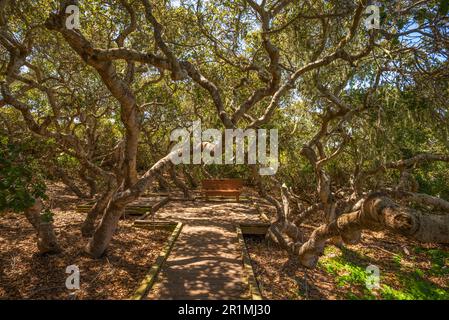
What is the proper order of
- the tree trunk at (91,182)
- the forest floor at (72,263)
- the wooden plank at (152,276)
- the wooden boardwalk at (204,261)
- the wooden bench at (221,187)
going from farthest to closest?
the tree trunk at (91,182) → the wooden bench at (221,187) → the forest floor at (72,263) → the wooden boardwalk at (204,261) → the wooden plank at (152,276)

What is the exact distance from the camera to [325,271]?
23.7 ft

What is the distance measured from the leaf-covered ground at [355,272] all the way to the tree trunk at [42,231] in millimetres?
4756

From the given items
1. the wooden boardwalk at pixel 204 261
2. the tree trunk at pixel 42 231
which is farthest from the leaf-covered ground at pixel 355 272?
the tree trunk at pixel 42 231

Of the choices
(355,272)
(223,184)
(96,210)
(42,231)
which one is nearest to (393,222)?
(355,272)

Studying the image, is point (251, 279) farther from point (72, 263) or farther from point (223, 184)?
point (223, 184)

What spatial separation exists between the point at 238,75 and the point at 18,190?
28.6ft

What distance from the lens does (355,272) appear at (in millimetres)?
7359

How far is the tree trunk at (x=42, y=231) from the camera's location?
6215mm

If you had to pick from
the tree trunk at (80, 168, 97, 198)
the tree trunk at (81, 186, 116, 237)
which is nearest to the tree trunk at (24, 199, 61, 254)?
the tree trunk at (81, 186, 116, 237)

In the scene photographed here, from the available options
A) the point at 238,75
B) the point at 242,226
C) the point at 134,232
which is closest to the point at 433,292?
the point at 242,226

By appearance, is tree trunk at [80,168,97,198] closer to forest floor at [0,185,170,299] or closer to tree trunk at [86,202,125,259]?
forest floor at [0,185,170,299]

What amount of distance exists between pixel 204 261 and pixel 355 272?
4.08 metres

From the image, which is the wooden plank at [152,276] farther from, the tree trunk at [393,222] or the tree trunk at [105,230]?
the tree trunk at [393,222]

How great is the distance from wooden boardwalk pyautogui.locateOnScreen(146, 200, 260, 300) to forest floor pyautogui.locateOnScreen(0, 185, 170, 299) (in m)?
0.68
